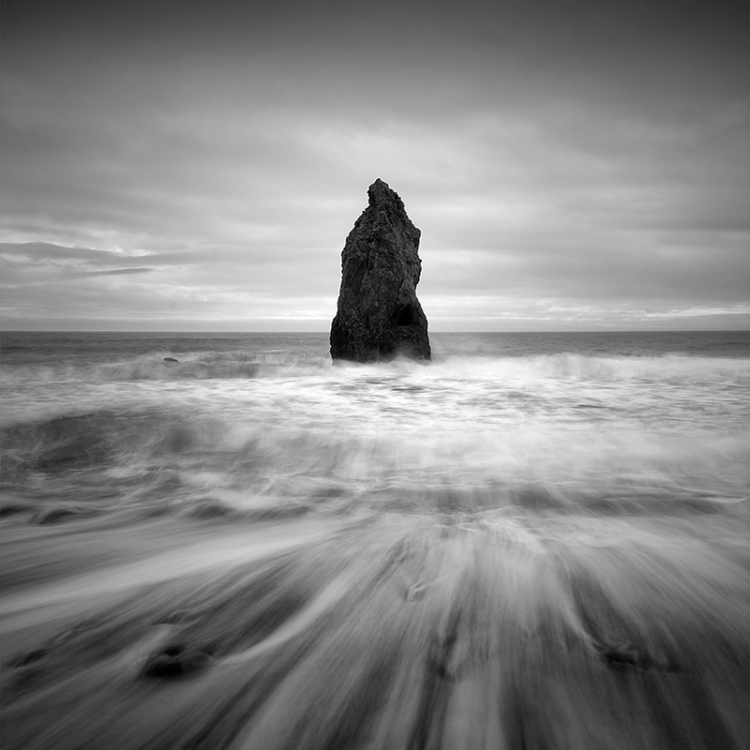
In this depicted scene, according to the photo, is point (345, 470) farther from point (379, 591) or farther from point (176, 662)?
point (176, 662)

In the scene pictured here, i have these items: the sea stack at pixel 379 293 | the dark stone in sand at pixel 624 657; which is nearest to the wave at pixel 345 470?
the dark stone in sand at pixel 624 657

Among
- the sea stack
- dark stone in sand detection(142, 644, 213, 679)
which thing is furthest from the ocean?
the sea stack

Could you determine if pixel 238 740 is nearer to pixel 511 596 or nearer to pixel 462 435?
pixel 511 596

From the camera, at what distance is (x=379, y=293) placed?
53.7 feet

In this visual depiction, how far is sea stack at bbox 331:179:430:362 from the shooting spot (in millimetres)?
16391

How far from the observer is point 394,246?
1670 centimetres

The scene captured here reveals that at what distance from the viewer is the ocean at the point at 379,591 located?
1.48 meters

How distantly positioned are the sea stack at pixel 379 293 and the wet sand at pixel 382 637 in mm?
13557

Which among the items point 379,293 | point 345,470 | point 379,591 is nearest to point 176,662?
point 379,591

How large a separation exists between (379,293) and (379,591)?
14.7m

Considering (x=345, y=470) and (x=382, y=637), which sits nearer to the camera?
(x=382, y=637)

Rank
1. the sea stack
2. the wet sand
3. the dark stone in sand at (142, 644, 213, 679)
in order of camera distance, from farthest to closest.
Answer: the sea stack < the dark stone in sand at (142, 644, 213, 679) < the wet sand

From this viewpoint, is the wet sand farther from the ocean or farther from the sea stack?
the sea stack

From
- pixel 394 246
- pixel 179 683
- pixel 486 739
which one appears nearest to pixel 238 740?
pixel 179 683
